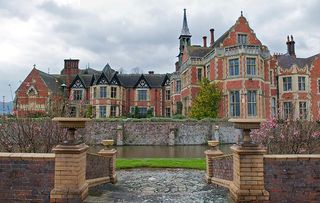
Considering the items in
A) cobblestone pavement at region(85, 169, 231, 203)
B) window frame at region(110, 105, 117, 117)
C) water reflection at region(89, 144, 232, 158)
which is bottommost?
water reflection at region(89, 144, 232, 158)

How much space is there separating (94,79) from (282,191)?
42930 mm

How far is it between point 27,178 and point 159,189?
3.60 meters

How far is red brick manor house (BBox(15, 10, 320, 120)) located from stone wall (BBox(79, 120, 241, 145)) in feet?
8.60

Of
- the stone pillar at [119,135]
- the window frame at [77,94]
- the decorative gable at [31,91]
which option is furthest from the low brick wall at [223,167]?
the window frame at [77,94]

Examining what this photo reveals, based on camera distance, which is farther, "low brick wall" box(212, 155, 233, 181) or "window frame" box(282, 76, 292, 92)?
"window frame" box(282, 76, 292, 92)

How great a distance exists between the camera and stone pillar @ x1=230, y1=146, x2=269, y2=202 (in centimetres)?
602

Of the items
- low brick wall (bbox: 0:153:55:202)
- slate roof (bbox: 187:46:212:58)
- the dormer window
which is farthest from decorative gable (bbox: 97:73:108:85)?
low brick wall (bbox: 0:153:55:202)

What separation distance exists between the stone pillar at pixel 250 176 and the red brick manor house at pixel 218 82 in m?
9.83

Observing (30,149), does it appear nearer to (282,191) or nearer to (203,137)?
(282,191)

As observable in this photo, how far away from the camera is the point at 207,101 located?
3150cm

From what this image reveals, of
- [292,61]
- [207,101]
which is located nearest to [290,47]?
[292,61]

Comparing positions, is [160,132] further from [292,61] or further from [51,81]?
[51,81]

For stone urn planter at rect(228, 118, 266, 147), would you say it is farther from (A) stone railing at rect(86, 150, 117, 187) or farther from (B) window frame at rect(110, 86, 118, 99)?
(B) window frame at rect(110, 86, 118, 99)

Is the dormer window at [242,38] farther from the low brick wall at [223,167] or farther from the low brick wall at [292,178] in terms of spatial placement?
the low brick wall at [292,178]
